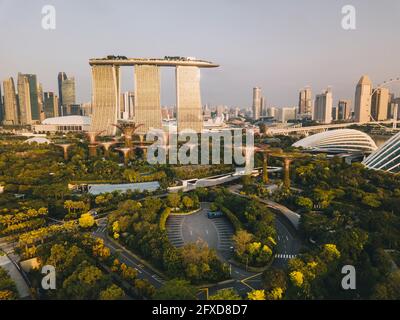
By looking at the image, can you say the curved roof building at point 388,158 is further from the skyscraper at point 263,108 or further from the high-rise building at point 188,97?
the skyscraper at point 263,108

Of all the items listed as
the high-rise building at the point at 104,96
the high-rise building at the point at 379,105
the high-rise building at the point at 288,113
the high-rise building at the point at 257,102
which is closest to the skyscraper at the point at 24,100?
the high-rise building at the point at 104,96

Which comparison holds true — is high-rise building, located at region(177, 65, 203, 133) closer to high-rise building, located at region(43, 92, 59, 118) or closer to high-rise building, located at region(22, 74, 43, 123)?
high-rise building, located at region(22, 74, 43, 123)

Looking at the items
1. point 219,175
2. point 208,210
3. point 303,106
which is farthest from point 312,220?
point 303,106

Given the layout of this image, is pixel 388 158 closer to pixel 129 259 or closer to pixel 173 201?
pixel 173 201

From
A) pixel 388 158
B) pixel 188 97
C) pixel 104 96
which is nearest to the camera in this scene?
pixel 388 158

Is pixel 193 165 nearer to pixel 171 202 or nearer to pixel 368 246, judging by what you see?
pixel 171 202

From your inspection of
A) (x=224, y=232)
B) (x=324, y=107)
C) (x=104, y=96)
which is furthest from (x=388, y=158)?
(x=324, y=107)
